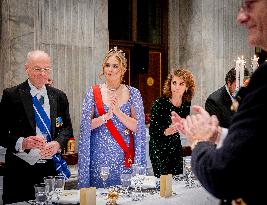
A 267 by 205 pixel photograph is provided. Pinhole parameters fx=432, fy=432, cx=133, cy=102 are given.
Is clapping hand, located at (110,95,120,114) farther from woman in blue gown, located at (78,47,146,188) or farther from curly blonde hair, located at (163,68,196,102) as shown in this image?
curly blonde hair, located at (163,68,196,102)

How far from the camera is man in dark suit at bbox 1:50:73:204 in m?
3.03

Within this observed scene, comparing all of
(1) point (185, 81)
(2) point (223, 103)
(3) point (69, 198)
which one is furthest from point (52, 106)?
(2) point (223, 103)

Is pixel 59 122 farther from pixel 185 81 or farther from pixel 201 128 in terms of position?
pixel 201 128

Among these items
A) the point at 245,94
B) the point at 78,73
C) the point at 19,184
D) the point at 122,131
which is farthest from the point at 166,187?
the point at 78,73

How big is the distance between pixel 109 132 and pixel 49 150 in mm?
535

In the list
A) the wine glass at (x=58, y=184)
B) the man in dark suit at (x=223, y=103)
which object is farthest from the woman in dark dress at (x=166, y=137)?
the wine glass at (x=58, y=184)

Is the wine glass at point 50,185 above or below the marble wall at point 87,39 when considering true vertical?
below

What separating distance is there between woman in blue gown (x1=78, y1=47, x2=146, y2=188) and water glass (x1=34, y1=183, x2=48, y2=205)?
0.98m

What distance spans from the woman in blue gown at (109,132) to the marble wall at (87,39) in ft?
6.93

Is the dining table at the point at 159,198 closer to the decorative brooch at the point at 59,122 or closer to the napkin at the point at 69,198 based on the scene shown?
the napkin at the point at 69,198

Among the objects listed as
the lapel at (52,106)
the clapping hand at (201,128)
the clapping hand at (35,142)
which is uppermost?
the lapel at (52,106)

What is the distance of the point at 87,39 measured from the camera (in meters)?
5.78

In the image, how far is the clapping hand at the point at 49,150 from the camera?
9.43 ft

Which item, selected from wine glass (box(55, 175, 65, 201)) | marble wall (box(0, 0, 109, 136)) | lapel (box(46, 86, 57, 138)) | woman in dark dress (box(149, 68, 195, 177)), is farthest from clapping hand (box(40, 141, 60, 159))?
marble wall (box(0, 0, 109, 136))
